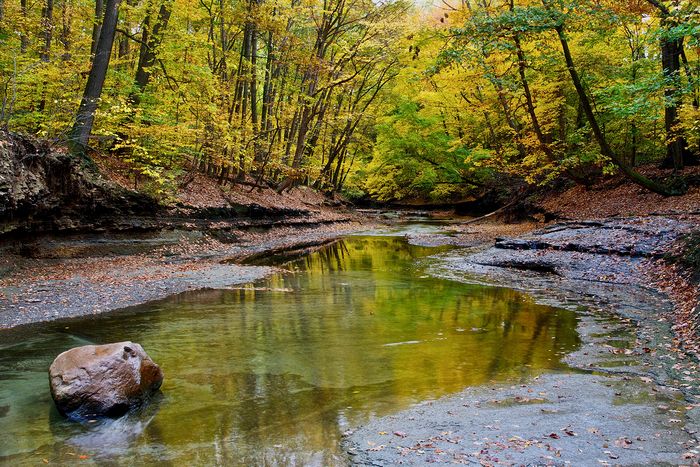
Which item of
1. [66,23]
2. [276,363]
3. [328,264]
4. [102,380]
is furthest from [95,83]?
[102,380]

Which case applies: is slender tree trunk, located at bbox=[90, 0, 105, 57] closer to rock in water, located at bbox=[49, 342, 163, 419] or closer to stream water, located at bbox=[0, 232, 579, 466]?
stream water, located at bbox=[0, 232, 579, 466]

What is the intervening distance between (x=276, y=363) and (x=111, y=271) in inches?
346

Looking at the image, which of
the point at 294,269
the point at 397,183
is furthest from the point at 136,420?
the point at 397,183

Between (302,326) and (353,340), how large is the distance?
1.39 metres

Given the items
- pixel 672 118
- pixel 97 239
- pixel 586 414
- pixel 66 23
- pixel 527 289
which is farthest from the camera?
pixel 66 23

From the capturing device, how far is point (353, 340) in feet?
28.5

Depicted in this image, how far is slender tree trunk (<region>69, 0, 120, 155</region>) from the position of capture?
16250 millimetres

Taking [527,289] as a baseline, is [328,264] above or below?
below

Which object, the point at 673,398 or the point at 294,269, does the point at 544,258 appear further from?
the point at 673,398

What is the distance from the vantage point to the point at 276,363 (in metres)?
7.54

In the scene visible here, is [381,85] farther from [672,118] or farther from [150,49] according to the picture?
[672,118]

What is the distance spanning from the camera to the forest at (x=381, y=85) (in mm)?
15555

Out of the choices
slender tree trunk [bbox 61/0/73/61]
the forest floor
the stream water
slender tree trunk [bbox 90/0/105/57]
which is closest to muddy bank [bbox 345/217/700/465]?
the forest floor

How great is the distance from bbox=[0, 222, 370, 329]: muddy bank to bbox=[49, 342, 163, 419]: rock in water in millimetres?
4339
